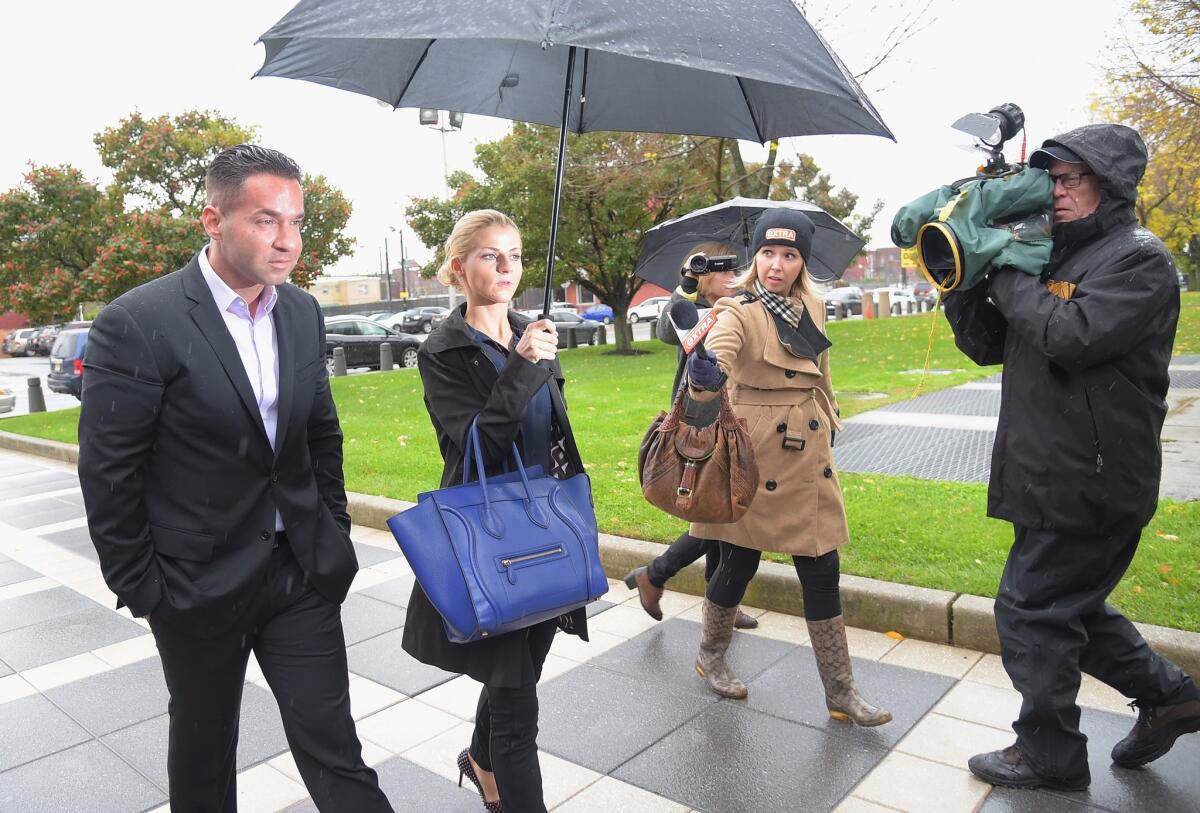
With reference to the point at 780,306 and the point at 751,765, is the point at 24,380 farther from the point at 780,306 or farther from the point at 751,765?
the point at 751,765

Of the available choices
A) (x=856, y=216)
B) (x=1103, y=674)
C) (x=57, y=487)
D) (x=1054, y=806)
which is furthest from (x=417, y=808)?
(x=856, y=216)

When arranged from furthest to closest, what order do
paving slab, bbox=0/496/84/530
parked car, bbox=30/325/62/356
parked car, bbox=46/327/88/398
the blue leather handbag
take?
parked car, bbox=30/325/62/356, parked car, bbox=46/327/88/398, paving slab, bbox=0/496/84/530, the blue leather handbag

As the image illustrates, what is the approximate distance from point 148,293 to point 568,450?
1.22 meters

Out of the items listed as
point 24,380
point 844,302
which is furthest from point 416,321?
point 844,302

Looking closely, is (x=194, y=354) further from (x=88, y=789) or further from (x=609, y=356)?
(x=609, y=356)

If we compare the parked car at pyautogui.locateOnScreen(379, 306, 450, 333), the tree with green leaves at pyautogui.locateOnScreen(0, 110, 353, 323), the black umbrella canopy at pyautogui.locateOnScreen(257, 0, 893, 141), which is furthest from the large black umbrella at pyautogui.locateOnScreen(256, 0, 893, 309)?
the parked car at pyautogui.locateOnScreen(379, 306, 450, 333)

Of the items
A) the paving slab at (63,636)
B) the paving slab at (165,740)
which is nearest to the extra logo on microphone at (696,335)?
the paving slab at (165,740)

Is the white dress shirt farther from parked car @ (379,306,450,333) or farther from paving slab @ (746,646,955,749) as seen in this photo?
parked car @ (379,306,450,333)

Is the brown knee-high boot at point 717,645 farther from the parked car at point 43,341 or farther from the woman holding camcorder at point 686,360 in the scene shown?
the parked car at point 43,341

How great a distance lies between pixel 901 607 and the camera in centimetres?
443

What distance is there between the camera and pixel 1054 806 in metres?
2.96

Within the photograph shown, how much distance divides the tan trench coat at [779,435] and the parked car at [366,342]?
76.7ft

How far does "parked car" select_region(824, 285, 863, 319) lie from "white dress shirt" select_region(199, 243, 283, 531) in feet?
141

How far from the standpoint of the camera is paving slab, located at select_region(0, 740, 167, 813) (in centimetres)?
319
